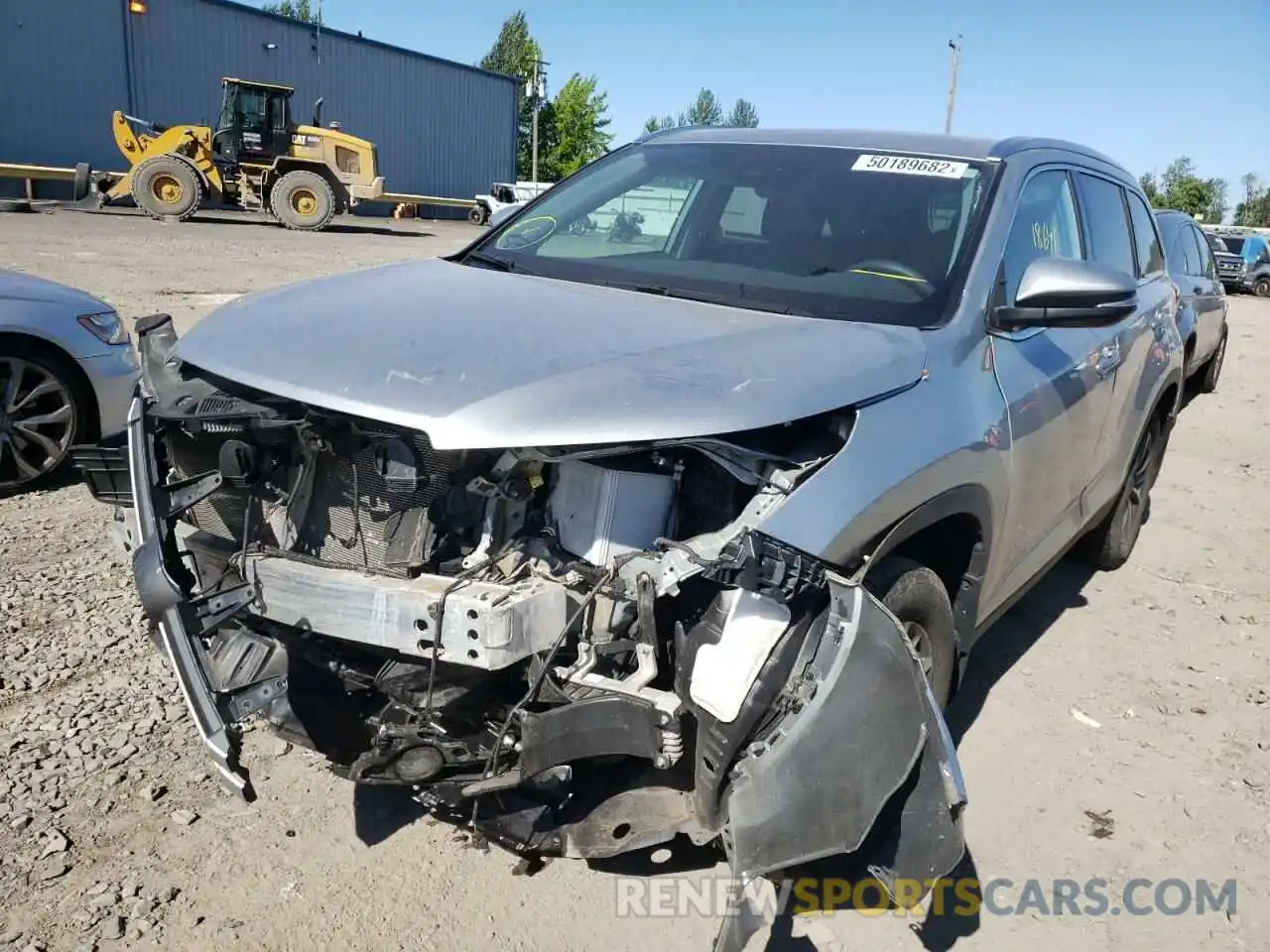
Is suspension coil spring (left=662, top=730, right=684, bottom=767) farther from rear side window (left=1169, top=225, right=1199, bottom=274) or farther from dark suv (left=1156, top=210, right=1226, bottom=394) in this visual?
rear side window (left=1169, top=225, right=1199, bottom=274)

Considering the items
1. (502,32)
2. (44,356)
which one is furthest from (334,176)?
(502,32)

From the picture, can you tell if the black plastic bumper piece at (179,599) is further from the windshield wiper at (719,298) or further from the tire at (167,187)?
the tire at (167,187)

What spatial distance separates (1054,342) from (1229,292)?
3075cm

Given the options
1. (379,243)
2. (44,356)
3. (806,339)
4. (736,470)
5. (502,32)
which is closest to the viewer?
(736,470)

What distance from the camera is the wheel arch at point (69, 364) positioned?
4.82 metres

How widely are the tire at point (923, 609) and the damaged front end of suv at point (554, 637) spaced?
30cm

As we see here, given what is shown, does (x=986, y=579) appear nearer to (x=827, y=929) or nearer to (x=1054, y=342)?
(x=1054, y=342)

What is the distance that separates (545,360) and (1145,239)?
388cm

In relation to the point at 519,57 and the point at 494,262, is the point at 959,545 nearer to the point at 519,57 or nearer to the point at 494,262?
the point at 494,262

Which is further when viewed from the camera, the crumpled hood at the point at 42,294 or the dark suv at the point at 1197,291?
the dark suv at the point at 1197,291

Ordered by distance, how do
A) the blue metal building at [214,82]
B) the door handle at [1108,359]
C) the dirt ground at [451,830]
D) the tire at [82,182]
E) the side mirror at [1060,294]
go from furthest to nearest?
the blue metal building at [214,82], the tire at [82,182], the door handle at [1108,359], the side mirror at [1060,294], the dirt ground at [451,830]

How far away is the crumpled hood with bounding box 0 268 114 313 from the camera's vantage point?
4.89m

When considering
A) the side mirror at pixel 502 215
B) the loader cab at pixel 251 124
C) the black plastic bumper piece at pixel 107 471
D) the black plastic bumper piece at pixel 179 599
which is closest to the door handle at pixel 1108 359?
the side mirror at pixel 502 215

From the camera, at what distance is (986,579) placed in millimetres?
3094
